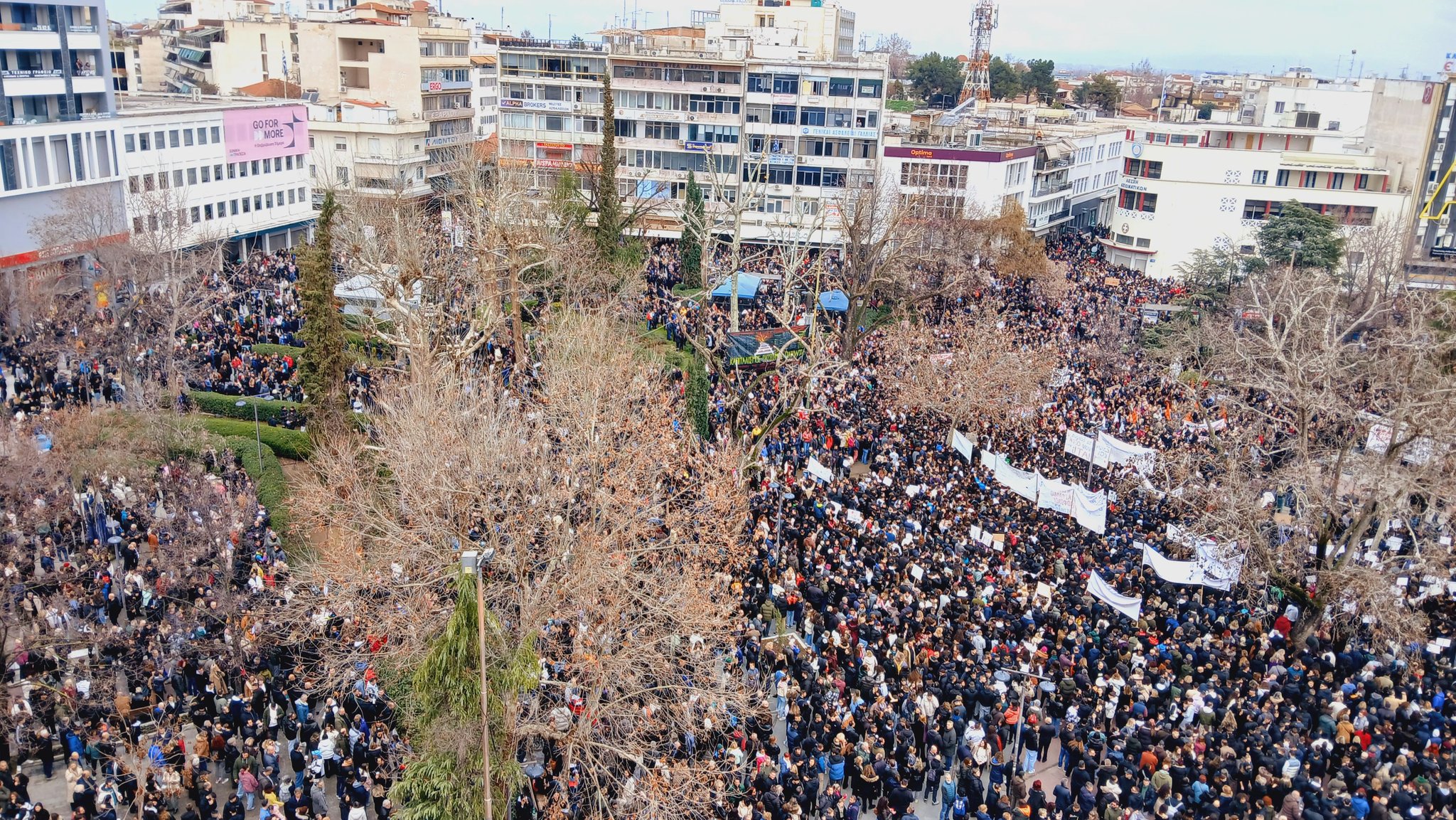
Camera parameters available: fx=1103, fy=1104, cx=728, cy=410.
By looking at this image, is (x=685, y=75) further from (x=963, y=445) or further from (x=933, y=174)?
(x=963, y=445)

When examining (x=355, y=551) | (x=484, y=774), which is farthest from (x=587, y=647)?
(x=355, y=551)

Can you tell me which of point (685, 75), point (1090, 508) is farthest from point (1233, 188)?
point (1090, 508)

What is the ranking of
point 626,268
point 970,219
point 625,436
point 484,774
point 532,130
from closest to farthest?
point 484,774
point 625,436
point 626,268
point 970,219
point 532,130

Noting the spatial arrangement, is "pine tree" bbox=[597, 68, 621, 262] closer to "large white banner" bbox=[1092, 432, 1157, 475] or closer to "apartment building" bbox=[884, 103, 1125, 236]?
"apartment building" bbox=[884, 103, 1125, 236]

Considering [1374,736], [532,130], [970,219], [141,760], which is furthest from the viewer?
[532,130]

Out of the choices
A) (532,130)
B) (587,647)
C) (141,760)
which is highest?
(532,130)

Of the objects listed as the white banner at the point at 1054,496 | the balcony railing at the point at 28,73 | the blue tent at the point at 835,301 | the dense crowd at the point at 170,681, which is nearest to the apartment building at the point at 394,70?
the balcony railing at the point at 28,73

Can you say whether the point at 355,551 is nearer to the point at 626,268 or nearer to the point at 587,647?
the point at 587,647

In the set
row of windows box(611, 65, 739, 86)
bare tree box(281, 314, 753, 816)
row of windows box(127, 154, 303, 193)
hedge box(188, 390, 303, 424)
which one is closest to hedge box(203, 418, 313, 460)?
hedge box(188, 390, 303, 424)
